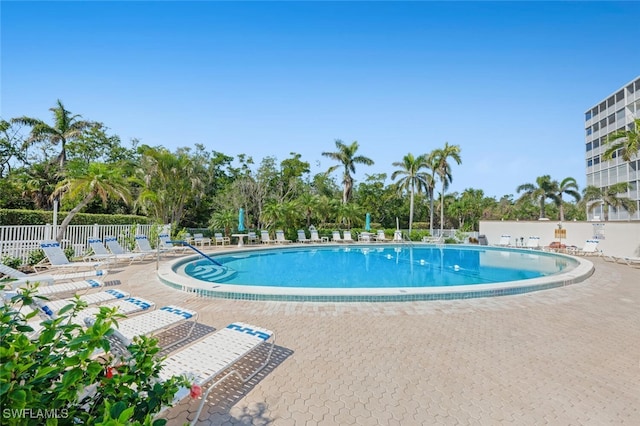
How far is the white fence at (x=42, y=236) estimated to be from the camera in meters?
9.20

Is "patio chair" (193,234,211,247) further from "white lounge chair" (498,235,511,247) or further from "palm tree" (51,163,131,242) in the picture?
"white lounge chair" (498,235,511,247)

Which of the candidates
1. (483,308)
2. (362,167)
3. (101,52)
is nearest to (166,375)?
(483,308)

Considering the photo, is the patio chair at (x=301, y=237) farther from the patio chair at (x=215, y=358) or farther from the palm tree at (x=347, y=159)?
the patio chair at (x=215, y=358)

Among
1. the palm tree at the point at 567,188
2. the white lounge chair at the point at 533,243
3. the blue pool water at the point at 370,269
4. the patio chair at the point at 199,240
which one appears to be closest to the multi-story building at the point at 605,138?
the palm tree at the point at 567,188

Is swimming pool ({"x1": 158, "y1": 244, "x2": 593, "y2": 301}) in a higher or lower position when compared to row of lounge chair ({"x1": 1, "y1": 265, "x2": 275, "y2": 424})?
lower

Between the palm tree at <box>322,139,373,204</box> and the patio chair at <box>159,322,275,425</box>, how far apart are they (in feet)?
83.2

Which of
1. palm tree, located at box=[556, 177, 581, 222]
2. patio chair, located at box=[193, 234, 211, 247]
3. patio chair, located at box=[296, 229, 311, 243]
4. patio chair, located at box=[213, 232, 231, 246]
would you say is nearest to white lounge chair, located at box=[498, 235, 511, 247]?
patio chair, located at box=[296, 229, 311, 243]

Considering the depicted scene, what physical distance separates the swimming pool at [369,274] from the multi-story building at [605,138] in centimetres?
2772

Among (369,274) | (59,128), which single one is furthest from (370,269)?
(59,128)

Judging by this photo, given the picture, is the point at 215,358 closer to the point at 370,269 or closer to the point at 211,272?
the point at 211,272

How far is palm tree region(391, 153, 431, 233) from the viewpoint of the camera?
28.4 meters

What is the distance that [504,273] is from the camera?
11562 mm

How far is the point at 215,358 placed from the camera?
3.10 metres

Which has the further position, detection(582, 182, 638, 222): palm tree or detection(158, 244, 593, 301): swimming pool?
detection(582, 182, 638, 222): palm tree
